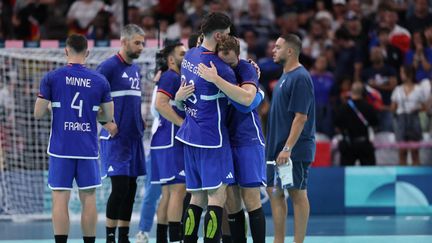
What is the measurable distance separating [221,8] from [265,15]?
3.39ft

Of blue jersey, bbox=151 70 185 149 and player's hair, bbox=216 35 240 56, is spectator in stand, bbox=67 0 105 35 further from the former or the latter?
player's hair, bbox=216 35 240 56

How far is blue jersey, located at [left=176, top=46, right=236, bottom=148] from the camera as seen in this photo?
28.5 ft

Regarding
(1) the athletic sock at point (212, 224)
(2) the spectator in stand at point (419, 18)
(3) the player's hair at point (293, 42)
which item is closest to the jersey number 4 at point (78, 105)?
(1) the athletic sock at point (212, 224)

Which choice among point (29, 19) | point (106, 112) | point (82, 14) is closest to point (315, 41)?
point (82, 14)

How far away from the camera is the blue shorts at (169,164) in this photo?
10445 millimetres

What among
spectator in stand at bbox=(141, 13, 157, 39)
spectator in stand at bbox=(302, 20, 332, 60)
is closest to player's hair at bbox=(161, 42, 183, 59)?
spectator in stand at bbox=(141, 13, 157, 39)

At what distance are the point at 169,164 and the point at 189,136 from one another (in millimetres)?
1753

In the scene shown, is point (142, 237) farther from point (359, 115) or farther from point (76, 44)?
point (359, 115)

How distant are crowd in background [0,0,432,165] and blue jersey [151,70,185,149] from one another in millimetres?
6348

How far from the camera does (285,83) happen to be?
33.1 ft

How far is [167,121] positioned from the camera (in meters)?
10.7

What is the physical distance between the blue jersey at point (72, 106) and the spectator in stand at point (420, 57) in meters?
9.29

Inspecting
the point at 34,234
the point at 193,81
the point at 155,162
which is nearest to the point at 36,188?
the point at 34,234

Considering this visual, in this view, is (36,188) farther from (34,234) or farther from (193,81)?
(193,81)
